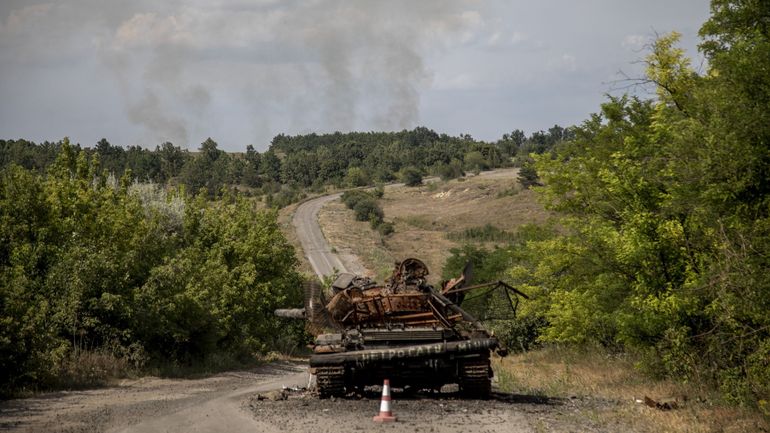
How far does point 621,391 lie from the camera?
19.2 m

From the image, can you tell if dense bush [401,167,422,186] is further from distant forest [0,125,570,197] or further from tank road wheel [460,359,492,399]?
tank road wheel [460,359,492,399]

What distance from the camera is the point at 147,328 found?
22.8m

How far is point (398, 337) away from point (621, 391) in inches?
235

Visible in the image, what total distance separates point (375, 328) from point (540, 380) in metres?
7.69

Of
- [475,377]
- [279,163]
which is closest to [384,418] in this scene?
[475,377]

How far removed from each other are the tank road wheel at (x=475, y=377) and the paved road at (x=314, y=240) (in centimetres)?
4789

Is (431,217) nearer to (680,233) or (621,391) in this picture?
(621,391)

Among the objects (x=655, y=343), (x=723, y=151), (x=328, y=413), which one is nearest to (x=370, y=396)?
(x=328, y=413)

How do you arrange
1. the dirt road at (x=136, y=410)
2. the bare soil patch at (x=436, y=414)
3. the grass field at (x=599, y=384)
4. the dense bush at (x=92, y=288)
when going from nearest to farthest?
the dirt road at (x=136, y=410) < the bare soil patch at (x=436, y=414) < the grass field at (x=599, y=384) < the dense bush at (x=92, y=288)

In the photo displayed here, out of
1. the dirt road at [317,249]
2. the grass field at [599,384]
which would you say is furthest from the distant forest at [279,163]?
the grass field at [599,384]

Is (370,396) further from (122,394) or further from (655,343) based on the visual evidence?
(655,343)

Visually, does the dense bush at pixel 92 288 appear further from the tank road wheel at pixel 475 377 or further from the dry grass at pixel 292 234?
the dry grass at pixel 292 234

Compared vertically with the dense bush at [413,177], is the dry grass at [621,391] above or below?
below

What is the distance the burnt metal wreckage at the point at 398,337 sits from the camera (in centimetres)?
1584
